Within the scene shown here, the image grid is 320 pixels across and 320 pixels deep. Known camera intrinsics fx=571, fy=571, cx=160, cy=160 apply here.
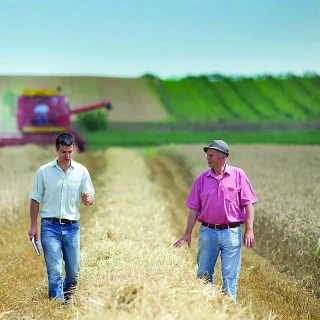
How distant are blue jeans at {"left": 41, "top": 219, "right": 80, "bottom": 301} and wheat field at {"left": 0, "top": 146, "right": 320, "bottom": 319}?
0.18 meters

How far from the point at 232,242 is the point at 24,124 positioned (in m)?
23.7

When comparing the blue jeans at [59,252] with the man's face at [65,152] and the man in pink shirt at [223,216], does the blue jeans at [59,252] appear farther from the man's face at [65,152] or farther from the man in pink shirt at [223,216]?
the man in pink shirt at [223,216]

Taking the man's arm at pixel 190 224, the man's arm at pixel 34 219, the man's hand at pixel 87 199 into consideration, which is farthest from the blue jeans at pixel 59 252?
the man's arm at pixel 190 224

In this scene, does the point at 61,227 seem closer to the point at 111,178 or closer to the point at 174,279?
the point at 174,279

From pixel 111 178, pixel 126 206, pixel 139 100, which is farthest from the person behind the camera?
pixel 139 100

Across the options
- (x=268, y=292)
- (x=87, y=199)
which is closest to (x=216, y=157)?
(x=87, y=199)

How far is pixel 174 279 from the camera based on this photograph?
5.82m

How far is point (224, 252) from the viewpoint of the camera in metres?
6.70

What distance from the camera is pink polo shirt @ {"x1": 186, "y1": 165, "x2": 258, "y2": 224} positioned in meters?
6.68

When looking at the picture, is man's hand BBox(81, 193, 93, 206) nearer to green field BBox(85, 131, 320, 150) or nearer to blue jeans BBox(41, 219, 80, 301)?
blue jeans BBox(41, 219, 80, 301)

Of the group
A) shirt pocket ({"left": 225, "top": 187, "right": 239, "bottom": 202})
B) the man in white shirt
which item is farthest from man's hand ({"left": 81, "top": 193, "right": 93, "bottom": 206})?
shirt pocket ({"left": 225, "top": 187, "right": 239, "bottom": 202})

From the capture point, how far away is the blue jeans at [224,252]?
21.8 feet

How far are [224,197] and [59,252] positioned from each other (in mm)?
2098

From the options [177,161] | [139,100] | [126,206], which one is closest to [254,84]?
[139,100]
